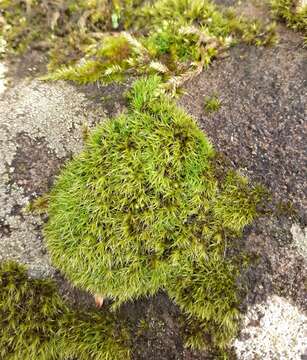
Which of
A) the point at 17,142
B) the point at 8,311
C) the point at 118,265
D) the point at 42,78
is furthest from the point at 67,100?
the point at 8,311

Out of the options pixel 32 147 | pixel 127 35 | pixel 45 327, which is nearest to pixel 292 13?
pixel 127 35

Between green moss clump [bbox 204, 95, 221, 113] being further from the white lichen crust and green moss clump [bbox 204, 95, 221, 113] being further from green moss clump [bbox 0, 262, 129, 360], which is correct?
green moss clump [bbox 0, 262, 129, 360]

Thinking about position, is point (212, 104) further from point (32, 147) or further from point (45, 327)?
point (45, 327)

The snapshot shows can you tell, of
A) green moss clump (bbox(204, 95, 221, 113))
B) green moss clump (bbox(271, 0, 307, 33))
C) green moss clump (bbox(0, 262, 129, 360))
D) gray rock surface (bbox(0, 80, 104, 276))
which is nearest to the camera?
green moss clump (bbox(0, 262, 129, 360))

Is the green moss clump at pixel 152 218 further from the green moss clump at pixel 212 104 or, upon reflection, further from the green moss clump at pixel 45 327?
the green moss clump at pixel 212 104

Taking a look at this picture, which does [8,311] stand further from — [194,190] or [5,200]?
[194,190]

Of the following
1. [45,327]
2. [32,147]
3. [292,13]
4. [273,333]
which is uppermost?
[292,13]

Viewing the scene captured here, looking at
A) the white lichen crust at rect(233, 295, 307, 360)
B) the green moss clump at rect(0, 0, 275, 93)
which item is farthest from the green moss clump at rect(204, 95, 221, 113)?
the white lichen crust at rect(233, 295, 307, 360)

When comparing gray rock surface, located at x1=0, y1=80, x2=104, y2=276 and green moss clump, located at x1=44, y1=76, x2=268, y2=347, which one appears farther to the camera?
gray rock surface, located at x1=0, y1=80, x2=104, y2=276
